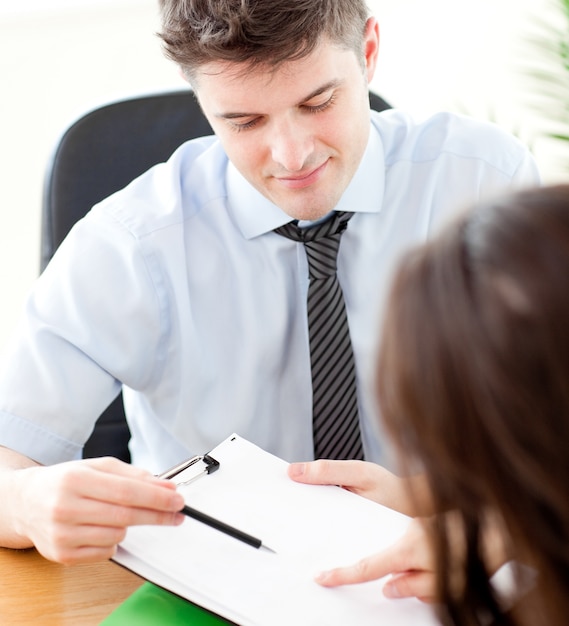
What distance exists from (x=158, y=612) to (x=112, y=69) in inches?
88.6

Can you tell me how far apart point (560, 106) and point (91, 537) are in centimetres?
165

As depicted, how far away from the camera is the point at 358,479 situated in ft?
3.24

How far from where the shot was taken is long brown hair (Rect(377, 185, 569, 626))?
517 millimetres

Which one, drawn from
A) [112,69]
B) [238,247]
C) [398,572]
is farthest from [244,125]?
[112,69]

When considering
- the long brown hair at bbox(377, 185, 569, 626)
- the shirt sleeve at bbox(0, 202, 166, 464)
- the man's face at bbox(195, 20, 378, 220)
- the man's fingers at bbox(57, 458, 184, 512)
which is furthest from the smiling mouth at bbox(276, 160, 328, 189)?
the long brown hair at bbox(377, 185, 569, 626)

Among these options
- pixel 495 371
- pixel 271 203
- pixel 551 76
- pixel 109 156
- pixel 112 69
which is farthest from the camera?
pixel 112 69

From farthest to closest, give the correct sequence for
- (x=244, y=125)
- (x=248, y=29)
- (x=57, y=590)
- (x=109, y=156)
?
(x=109, y=156)
(x=244, y=125)
(x=248, y=29)
(x=57, y=590)

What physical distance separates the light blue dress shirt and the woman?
0.63 metres

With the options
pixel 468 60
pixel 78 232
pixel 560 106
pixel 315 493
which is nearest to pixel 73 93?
pixel 468 60

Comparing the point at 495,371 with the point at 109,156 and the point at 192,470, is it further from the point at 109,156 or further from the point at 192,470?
the point at 109,156

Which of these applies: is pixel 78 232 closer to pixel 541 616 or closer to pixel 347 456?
pixel 347 456

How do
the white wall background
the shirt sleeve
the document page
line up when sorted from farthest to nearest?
the white wall background
the shirt sleeve
the document page

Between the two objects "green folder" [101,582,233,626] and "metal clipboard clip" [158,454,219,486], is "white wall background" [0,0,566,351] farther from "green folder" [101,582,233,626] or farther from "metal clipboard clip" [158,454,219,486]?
"green folder" [101,582,233,626]

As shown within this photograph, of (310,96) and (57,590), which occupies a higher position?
(310,96)
